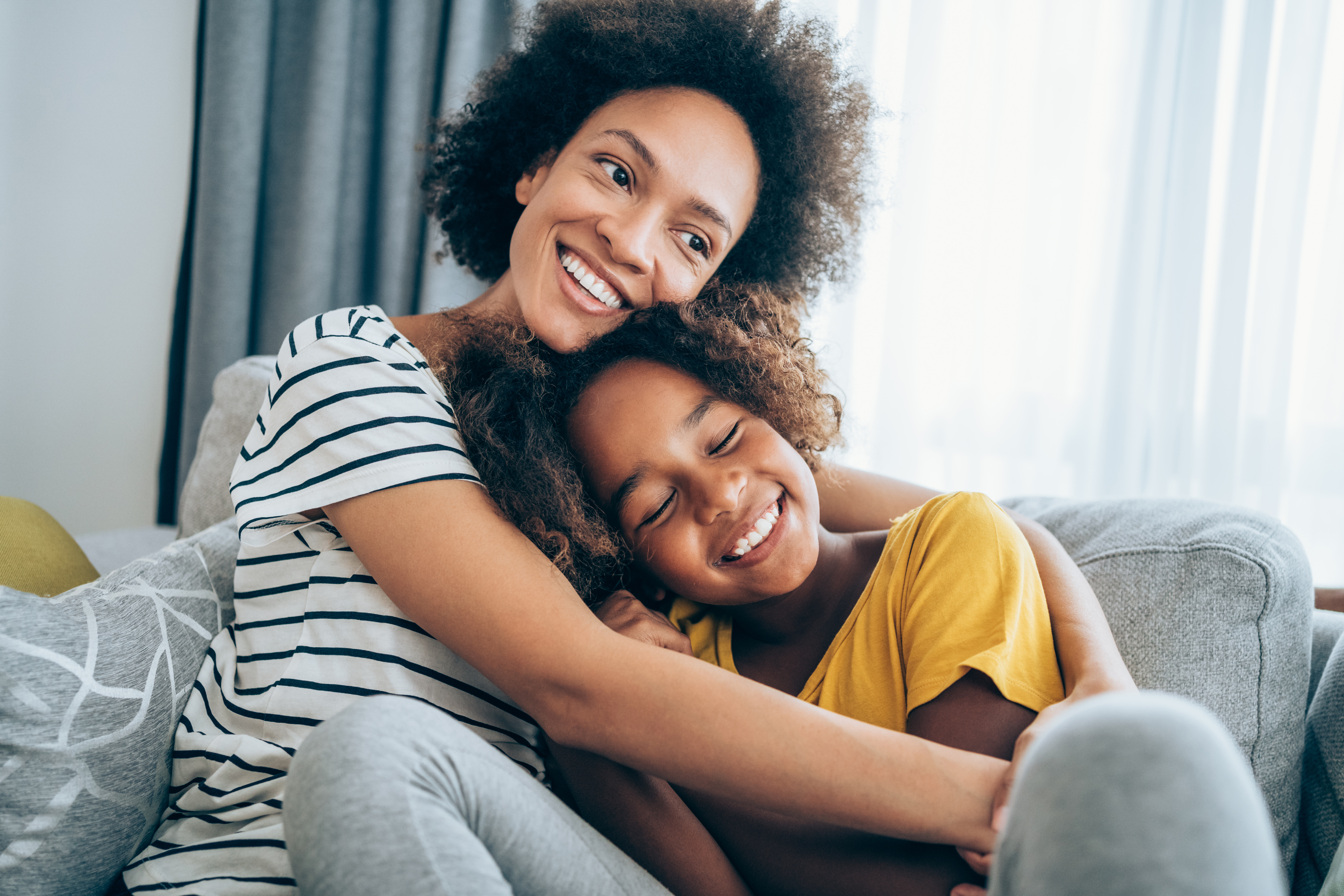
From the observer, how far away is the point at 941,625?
2.70 ft

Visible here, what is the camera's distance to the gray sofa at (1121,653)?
79 cm

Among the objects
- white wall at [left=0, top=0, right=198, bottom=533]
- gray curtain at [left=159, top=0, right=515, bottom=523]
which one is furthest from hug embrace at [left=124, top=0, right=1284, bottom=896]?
white wall at [left=0, top=0, right=198, bottom=533]

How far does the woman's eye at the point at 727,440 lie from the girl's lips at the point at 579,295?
0.24 metres

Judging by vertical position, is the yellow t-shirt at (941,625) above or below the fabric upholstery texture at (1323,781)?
above

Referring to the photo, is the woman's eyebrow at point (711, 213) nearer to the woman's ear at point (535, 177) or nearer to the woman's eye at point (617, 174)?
the woman's eye at point (617, 174)

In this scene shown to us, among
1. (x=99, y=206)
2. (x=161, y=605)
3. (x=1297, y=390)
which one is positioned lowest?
(x=161, y=605)

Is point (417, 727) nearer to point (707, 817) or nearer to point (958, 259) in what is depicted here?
point (707, 817)

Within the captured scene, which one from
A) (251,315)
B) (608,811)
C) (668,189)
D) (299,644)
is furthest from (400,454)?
(251,315)

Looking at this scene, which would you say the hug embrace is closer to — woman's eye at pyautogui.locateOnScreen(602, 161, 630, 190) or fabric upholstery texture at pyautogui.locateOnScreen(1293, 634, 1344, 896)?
woman's eye at pyautogui.locateOnScreen(602, 161, 630, 190)

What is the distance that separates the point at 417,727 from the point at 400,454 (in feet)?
0.91

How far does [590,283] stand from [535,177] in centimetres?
31

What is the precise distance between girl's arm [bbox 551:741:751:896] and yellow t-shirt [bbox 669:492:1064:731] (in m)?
0.21

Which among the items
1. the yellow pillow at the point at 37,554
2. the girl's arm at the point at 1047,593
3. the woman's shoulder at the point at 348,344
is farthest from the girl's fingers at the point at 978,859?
the yellow pillow at the point at 37,554

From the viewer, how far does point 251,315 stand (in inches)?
91.7
